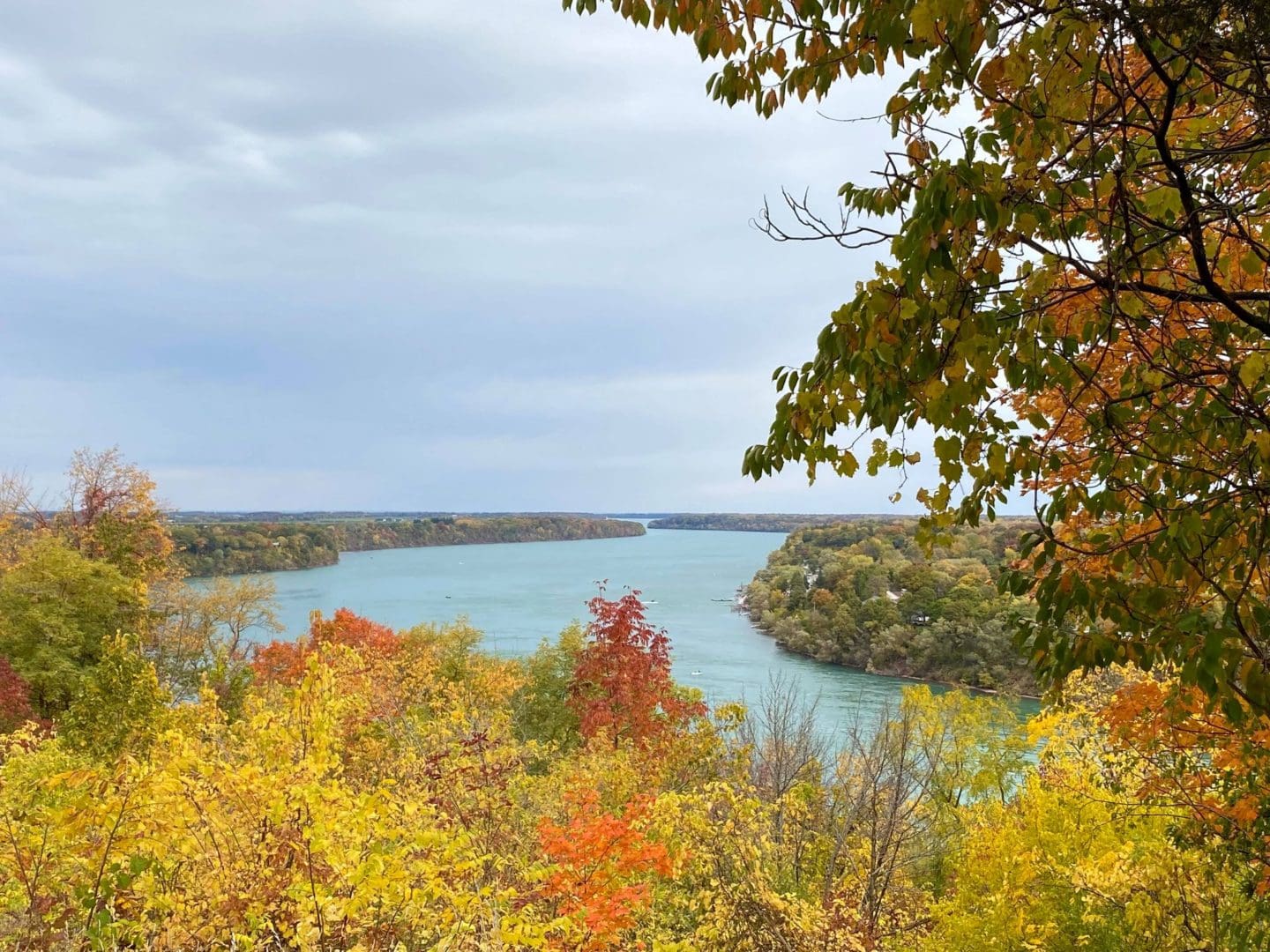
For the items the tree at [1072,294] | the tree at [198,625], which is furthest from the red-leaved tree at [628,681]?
the tree at [198,625]

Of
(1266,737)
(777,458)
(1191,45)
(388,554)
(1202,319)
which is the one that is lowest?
(388,554)

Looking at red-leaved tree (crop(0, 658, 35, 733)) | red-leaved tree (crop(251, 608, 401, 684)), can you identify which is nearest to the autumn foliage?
red-leaved tree (crop(0, 658, 35, 733))

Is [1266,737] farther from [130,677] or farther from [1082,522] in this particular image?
[130,677]

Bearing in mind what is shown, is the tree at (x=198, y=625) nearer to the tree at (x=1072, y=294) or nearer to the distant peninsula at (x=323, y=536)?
the distant peninsula at (x=323, y=536)

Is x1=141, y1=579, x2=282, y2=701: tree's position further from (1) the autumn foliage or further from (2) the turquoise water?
(1) the autumn foliage

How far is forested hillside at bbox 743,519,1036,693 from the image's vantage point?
107 feet

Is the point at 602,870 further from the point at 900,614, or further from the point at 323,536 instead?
the point at 323,536

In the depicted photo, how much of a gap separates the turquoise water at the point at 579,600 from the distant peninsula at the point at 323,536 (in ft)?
7.86

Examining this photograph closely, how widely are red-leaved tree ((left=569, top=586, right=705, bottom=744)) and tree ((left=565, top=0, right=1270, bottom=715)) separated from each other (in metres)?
12.2

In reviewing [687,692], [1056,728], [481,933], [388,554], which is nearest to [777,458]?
[481,933]

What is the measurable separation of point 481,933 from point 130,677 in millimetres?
8842

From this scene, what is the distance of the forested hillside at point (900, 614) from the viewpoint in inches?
1286

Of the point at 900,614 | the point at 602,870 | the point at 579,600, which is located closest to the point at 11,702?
the point at 602,870

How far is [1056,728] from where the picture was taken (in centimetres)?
1169
